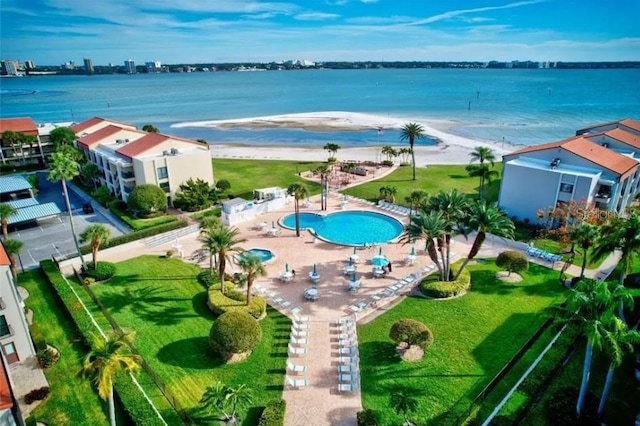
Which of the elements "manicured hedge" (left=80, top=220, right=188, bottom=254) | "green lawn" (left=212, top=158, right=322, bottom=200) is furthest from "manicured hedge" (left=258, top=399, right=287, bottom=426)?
"green lawn" (left=212, top=158, right=322, bottom=200)

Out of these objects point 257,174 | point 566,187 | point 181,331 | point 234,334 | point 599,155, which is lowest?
point 181,331

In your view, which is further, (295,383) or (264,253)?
(264,253)

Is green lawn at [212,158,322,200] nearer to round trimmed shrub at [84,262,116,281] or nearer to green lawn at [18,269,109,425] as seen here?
round trimmed shrub at [84,262,116,281]

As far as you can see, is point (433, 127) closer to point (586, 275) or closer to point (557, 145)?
point (557, 145)

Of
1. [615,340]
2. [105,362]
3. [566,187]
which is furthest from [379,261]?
[105,362]

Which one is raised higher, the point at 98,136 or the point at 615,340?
the point at 98,136

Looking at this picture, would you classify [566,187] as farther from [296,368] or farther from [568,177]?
[296,368]
